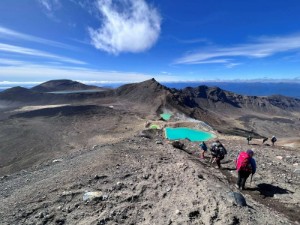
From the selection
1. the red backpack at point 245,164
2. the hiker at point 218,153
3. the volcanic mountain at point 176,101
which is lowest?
the volcanic mountain at point 176,101

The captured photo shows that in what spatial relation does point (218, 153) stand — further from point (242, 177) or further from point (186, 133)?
point (186, 133)

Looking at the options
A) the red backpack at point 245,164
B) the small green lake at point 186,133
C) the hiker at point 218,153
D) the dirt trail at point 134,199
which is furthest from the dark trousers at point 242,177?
the small green lake at point 186,133

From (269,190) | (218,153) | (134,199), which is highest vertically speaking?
(134,199)

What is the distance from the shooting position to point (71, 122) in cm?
5350

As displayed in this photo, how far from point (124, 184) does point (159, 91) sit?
278 feet

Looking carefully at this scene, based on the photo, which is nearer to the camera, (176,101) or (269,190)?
(269,190)

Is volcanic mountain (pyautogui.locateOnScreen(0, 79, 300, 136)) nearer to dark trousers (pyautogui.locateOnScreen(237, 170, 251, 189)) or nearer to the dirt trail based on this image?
the dirt trail

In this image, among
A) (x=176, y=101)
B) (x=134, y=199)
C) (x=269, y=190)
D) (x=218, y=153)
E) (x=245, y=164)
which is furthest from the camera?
(x=176, y=101)

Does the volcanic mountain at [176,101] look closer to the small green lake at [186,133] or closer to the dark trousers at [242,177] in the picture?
the small green lake at [186,133]

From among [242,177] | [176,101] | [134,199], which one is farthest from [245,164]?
[176,101]

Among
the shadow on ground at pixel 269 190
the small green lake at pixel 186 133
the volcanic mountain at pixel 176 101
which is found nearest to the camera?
the shadow on ground at pixel 269 190

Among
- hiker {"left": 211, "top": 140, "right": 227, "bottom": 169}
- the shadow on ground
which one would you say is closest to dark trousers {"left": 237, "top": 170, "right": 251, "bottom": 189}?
the shadow on ground

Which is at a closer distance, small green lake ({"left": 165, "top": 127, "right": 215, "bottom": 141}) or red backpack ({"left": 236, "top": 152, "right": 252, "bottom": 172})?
red backpack ({"left": 236, "top": 152, "right": 252, "bottom": 172})

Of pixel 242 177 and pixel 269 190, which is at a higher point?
pixel 242 177
